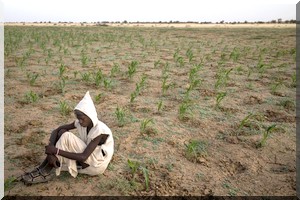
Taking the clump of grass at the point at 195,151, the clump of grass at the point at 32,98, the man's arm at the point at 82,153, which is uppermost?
the clump of grass at the point at 32,98

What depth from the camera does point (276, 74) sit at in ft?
23.7

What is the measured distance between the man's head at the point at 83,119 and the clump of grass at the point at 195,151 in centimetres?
119

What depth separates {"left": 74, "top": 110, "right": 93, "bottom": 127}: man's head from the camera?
269 centimetres

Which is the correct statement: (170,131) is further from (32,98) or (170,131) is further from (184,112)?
(32,98)

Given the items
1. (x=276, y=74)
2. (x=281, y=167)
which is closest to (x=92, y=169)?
(x=281, y=167)

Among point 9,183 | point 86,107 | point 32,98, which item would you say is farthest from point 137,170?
point 32,98

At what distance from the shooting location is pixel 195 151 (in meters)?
3.39

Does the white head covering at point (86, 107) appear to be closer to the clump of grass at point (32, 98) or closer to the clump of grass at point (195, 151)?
the clump of grass at point (195, 151)

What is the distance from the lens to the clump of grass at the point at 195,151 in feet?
10.4

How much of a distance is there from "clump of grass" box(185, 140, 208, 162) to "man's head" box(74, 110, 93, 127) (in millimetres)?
1190

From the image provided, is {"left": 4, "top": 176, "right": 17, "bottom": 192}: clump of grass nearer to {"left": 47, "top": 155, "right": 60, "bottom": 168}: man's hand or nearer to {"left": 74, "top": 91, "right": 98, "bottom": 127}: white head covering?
{"left": 47, "top": 155, "right": 60, "bottom": 168}: man's hand

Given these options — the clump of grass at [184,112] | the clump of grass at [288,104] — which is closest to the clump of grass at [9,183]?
the clump of grass at [184,112]

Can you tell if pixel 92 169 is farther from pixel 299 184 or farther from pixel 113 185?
pixel 299 184

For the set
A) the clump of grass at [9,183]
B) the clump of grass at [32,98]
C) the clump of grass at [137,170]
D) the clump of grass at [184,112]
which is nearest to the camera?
the clump of grass at [9,183]
